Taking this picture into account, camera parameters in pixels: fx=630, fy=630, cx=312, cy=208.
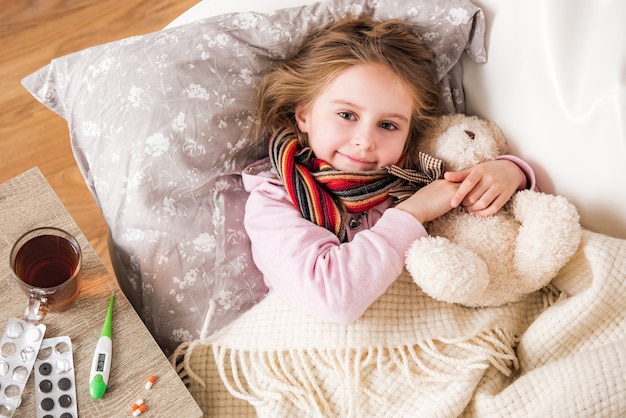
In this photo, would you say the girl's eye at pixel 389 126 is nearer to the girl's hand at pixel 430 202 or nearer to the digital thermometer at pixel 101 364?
the girl's hand at pixel 430 202

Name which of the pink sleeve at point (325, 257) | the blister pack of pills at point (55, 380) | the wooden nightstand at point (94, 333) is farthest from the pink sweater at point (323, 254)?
the blister pack of pills at point (55, 380)

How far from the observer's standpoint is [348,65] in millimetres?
1054

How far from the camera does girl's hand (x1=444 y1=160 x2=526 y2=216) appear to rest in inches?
40.1

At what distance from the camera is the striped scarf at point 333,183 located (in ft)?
3.39

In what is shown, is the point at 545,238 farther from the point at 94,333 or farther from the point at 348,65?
the point at 94,333

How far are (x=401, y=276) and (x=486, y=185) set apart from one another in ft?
0.67

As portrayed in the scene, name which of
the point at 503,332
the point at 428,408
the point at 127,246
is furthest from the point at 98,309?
the point at 503,332

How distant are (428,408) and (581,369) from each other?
0.73 ft

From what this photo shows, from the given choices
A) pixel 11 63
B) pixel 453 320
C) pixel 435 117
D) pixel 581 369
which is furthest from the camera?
pixel 11 63

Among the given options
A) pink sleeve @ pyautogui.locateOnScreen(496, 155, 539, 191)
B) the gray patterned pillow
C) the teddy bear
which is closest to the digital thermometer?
the gray patterned pillow

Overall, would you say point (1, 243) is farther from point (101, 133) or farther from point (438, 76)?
point (438, 76)

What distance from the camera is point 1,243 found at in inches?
36.6

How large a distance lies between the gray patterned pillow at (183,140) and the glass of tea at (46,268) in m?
0.14

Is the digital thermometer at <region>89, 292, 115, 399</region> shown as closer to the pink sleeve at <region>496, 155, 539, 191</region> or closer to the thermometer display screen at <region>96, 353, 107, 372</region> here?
the thermometer display screen at <region>96, 353, 107, 372</region>
